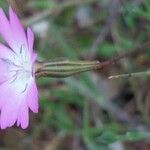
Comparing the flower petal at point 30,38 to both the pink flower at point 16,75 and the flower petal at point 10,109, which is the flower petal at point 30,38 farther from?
the flower petal at point 10,109

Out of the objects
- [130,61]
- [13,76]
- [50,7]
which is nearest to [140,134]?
[13,76]

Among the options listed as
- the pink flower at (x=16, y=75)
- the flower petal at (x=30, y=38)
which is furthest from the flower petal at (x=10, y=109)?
the flower petal at (x=30, y=38)

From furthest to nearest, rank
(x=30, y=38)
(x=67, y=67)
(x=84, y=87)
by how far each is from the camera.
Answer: (x=84, y=87), (x=67, y=67), (x=30, y=38)

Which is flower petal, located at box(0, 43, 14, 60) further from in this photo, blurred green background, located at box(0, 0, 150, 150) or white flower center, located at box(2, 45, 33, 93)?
blurred green background, located at box(0, 0, 150, 150)

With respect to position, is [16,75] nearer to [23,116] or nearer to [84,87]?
[23,116]

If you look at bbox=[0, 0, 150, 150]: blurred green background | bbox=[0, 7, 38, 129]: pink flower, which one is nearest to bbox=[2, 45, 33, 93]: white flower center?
bbox=[0, 7, 38, 129]: pink flower

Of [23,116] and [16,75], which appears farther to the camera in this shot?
[16,75]

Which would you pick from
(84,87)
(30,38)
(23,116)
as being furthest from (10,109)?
(84,87)
